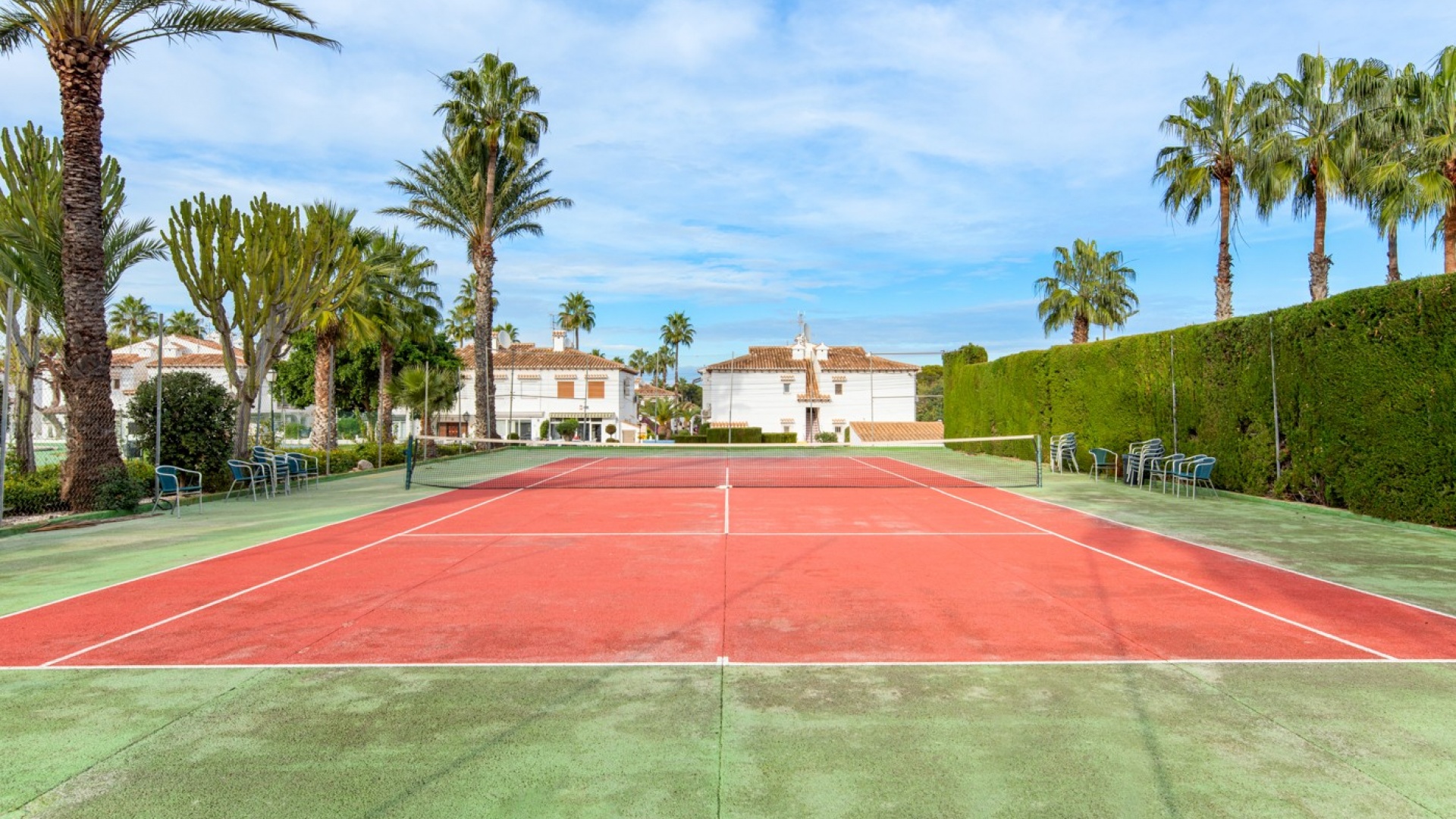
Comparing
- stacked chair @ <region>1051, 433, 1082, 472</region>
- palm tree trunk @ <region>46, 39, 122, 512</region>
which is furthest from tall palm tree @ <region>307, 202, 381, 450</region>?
stacked chair @ <region>1051, 433, 1082, 472</region>

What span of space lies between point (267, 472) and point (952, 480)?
47.4ft

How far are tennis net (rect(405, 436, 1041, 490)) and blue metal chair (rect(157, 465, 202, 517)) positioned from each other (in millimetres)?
3882

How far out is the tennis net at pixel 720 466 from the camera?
18859 mm

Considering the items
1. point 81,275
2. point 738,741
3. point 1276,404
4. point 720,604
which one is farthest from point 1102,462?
point 81,275

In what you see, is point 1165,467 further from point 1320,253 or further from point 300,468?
point 300,468

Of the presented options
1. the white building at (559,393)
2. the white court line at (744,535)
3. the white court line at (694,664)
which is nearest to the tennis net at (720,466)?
the white court line at (744,535)

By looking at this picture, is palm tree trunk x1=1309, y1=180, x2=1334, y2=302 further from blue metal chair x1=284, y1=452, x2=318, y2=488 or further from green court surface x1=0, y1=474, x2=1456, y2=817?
blue metal chair x1=284, y1=452, x2=318, y2=488

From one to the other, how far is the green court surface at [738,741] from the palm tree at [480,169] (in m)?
29.3

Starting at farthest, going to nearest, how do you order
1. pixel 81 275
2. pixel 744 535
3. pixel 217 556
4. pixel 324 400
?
1. pixel 324 400
2. pixel 81 275
3. pixel 744 535
4. pixel 217 556

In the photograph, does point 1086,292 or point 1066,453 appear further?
point 1086,292

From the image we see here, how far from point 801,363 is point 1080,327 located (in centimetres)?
1565

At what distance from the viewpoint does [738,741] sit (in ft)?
13.4

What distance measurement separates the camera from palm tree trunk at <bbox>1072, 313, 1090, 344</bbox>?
42625 millimetres

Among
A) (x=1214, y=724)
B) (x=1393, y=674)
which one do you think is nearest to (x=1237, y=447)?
(x=1393, y=674)
